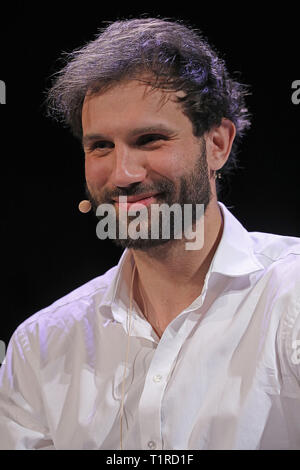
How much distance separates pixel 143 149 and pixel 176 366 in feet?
1.85

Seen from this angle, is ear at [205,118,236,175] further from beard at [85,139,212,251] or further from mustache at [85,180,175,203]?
mustache at [85,180,175,203]

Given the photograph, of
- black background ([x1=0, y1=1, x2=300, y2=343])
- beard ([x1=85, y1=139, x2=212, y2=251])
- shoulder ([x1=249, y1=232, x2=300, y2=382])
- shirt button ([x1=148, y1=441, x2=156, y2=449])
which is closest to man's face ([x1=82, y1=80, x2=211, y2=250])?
beard ([x1=85, y1=139, x2=212, y2=251])

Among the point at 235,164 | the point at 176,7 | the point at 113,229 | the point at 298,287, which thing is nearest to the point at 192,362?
the point at 298,287

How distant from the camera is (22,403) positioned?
5.57 feet

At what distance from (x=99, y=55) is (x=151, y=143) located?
305 mm

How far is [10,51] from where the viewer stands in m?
2.01

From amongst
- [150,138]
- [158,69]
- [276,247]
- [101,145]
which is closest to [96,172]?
[101,145]

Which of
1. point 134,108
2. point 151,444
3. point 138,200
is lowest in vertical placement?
point 151,444

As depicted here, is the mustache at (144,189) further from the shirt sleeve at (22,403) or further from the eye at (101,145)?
the shirt sleeve at (22,403)

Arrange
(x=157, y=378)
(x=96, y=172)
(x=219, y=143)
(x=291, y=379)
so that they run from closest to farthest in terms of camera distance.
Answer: (x=291, y=379) < (x=157, y=378) < (x=96, y=172) < (x=219, y=143)

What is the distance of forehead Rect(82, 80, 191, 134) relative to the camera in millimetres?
1486

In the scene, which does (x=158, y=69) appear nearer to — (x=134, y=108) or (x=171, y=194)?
(x=134, y=108)

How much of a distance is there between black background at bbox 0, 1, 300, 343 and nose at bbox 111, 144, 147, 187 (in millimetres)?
519

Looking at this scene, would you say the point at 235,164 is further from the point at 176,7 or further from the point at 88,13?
Answer: the point at 88,13
